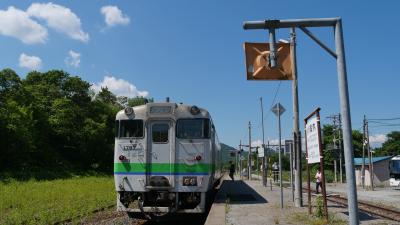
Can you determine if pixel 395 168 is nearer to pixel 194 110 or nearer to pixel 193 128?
pixel 193 128

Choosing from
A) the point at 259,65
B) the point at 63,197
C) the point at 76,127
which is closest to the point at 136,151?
the point at 259,65

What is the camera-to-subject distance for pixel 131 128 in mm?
13383

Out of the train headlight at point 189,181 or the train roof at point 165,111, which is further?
the train roof at point 165,111

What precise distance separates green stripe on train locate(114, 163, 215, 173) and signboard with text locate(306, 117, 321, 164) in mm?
2767

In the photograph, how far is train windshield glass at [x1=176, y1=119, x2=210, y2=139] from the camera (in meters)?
13.1

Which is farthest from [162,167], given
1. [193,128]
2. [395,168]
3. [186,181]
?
[395,168]

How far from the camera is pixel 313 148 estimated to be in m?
11.9

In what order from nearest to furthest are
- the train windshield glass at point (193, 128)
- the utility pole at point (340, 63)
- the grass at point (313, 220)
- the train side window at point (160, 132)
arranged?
the utility pole at point (340, 63), the grass at point (313, 220), the train windshield glass at point (193, 128), the train side window at point (160, 132)

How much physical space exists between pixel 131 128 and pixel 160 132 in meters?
0.85

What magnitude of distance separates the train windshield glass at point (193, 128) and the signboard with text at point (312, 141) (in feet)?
8.95

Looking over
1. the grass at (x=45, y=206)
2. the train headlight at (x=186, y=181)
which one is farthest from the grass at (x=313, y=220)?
the grass at (x=45, y=206)

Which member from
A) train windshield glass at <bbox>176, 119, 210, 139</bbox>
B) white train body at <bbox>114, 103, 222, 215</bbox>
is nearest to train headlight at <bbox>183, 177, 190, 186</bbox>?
white train body at <bbox>114, 103, 222, 215</bbox>

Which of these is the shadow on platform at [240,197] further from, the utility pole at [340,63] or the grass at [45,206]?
the utility pole at [340,63]

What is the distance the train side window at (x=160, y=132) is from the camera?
1323 centimetres
